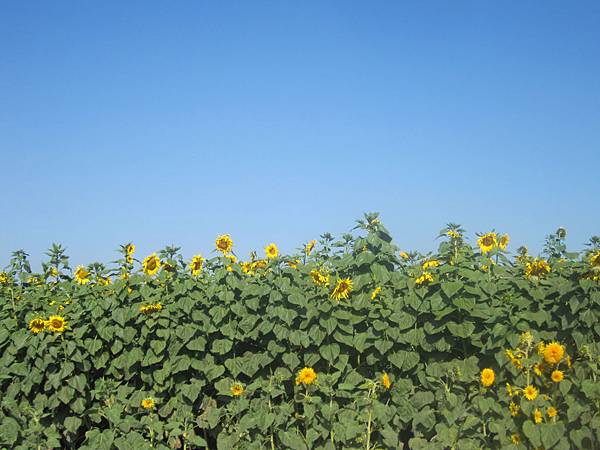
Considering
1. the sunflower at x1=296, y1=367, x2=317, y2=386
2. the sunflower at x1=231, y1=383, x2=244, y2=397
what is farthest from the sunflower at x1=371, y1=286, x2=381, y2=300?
the sunflower at x1=231, y1=383, x2=244, y2=397

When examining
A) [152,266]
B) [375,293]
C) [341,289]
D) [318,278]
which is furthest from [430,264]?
[152,266]

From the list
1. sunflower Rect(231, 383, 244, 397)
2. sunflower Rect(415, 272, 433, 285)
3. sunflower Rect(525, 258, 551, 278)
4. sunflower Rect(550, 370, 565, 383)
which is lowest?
sunflower Rect(231, 383, 244, 397)

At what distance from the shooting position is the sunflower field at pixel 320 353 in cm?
512

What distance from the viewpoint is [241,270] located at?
584 cm

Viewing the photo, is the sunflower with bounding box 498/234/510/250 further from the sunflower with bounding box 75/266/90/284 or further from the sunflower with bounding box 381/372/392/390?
the sunflower with bounding box 75/266/90/284

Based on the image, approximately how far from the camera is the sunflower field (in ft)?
16.8

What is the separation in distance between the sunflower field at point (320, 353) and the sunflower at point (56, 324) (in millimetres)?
14

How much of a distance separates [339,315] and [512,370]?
1.33 metres

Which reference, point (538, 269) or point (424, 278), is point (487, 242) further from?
point (424, 278)

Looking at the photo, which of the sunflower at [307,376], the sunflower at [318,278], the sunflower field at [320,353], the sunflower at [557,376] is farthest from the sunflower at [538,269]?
the sunflower at [307,376]

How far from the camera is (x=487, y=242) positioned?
5730 millimetres

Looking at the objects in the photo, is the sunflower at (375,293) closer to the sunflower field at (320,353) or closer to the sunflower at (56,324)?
the sunflower field at (320,353)

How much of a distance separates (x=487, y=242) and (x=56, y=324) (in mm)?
3694

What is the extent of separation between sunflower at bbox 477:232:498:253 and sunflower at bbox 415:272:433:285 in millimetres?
616
